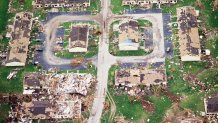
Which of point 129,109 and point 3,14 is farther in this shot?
point 3,14

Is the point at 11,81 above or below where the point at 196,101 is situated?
above

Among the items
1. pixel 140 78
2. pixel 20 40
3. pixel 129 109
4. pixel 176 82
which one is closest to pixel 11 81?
pixel 20 40

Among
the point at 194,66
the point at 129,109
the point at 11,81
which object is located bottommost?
the point at 129,109

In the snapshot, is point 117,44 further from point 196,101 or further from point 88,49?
point 196,101

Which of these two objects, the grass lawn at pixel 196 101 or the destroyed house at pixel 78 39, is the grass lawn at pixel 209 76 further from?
the destroyed house at pixel 78 39

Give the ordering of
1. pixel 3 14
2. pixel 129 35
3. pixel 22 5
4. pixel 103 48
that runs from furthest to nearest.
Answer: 1. pixel 22 5
2. pixel 3 14
3. pixel 103 48
4. pixel 129 35

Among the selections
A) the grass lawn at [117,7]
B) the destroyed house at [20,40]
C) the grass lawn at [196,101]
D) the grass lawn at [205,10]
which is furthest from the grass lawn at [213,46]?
the destroyed house at [20,40]
